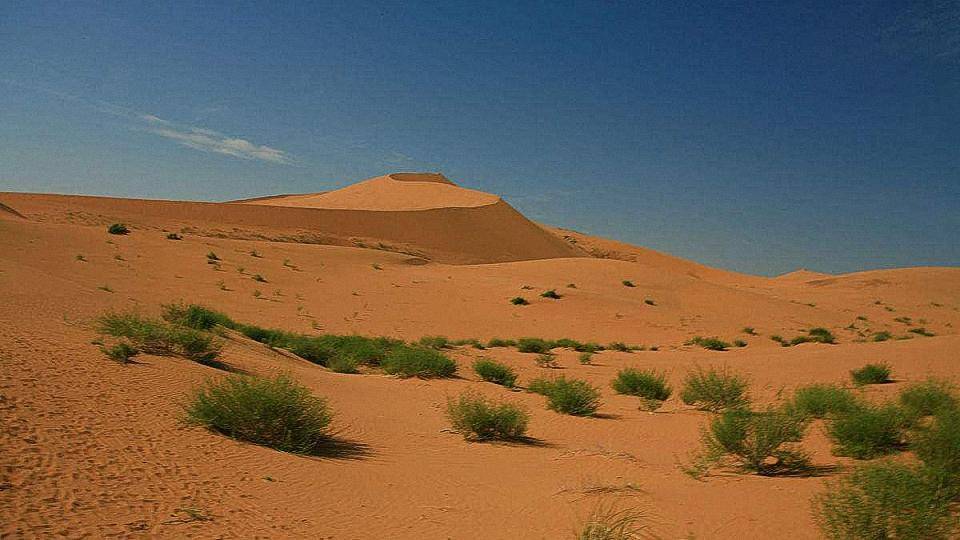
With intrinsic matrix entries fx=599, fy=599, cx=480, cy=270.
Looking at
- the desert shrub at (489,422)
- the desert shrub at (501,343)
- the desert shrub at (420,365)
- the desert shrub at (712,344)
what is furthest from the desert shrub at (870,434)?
the desert shrub at (501,343)

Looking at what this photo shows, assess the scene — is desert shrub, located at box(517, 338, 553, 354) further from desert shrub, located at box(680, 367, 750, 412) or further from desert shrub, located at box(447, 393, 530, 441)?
desert shrub, located at box(447, 393, 530, 441)

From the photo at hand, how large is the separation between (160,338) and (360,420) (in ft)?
12.3

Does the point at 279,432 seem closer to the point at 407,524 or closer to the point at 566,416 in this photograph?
the point at 407,524

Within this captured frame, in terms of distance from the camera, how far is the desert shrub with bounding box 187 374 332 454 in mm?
6609

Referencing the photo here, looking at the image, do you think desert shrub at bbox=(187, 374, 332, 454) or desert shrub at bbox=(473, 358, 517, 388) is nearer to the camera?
desert shrub at bbox=(187, 374, 332, 454)

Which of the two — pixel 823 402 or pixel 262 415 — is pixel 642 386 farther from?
pixel 262 415

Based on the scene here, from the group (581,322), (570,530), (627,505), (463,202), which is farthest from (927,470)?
(463,202)

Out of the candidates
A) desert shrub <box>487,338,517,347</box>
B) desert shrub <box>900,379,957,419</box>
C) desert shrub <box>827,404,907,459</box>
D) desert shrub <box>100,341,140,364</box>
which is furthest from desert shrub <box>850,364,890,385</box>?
desert shrub <box>100,341,140,364</box>

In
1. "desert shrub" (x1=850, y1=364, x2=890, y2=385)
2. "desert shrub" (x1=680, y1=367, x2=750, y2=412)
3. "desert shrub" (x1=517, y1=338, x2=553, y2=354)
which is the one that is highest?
"desert shrub" (x1=850, y1=364, x2=890, y2=385)

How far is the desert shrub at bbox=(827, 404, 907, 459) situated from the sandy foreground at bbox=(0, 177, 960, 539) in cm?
21

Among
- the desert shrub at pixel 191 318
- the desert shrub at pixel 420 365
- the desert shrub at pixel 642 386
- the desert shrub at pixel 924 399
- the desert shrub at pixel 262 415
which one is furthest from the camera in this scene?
the desert shrub at pixel 420 365

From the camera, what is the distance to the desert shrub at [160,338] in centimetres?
949

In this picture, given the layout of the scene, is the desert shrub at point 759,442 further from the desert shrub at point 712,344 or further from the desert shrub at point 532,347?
the desert shrub at point 712,344

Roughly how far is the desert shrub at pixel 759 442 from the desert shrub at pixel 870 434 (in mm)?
567
